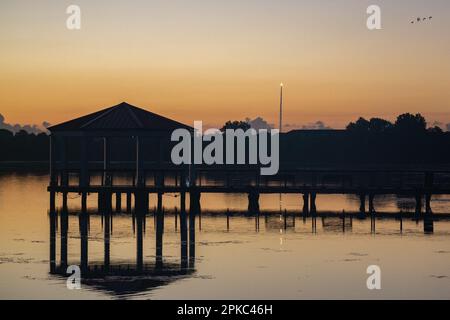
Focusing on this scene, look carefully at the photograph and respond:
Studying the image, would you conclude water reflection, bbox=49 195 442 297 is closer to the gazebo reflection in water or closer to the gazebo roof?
the gazebo reflection in water

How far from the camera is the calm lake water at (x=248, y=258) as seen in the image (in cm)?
3138

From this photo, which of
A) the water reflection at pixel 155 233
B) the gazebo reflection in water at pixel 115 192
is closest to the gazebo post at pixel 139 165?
the gazebo reflection in water at pixel 115 192

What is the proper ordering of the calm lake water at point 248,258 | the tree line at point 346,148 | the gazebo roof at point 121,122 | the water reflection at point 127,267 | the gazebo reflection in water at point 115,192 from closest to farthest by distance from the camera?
1. the calm lake water at point 248,258
2. the water reflection at point 127,267
3. the gazebo reflection in water at point 115,192
4. the gazebo roof at point 121,122
5. the tree line at point 346,148

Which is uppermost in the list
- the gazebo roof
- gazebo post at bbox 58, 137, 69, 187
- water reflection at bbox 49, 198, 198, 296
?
the gazebo roof

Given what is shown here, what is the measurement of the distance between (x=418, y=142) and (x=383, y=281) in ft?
491

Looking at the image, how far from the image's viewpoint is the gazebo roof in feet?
186

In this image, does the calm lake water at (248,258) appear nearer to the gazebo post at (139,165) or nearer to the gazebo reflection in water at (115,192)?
the gazebo reflection in water at (115,192)

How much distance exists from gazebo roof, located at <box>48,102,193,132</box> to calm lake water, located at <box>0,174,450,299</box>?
4991 mm

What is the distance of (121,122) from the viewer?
57.2 meters

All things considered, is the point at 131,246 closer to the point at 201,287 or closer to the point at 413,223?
the point at 201,287

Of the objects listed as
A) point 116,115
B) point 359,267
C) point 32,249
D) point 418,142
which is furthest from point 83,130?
point 418,142

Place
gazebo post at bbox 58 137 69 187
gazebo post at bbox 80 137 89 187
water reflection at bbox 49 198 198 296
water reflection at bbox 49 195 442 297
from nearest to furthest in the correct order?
water reflection at bbox 49 198 198 296 → water reflection at bbox 49 195 442 297 → gazebo post at bbox 80 137 89 187 → gazebo post at bbox 58 137 69 187

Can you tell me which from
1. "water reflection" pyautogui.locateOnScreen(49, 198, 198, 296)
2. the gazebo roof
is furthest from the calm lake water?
the gazebo roof

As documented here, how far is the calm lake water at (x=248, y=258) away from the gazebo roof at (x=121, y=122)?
4991 mm
